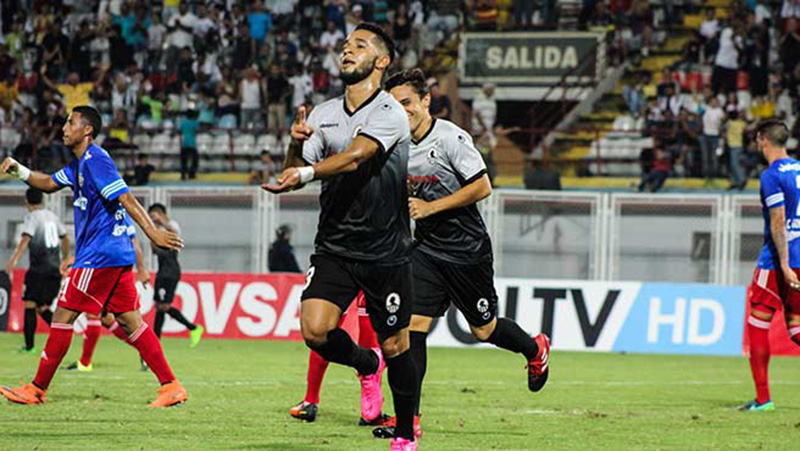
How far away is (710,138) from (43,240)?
44.8ft

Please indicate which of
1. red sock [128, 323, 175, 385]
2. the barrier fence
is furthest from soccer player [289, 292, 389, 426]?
the barrier fence

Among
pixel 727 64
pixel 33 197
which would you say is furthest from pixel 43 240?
pixel 727 64

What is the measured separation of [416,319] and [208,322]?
13374 millimetres

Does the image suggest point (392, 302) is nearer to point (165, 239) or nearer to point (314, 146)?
point (314, 146)

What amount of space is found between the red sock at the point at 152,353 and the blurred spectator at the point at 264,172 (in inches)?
601

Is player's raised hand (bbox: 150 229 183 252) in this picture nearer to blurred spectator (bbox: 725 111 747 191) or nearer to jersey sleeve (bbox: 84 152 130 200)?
jersey sleeve (bbox: 84 152 130 200)

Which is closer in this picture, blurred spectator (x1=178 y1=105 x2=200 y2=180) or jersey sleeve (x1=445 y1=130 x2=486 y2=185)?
jersey sleeve (x1=445 y1=130 x2=486 y2=185)

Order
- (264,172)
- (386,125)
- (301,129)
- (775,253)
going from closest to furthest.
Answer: (301,129)
(386,125)
(775,253)
(264,172)

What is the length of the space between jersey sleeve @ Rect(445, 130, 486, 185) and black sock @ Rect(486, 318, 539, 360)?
1.54m

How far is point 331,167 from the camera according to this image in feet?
25.7

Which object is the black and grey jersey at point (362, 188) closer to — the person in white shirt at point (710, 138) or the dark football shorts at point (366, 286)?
the dark football shorts at point (366, 286)

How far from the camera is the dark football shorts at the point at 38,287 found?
61.7 ft

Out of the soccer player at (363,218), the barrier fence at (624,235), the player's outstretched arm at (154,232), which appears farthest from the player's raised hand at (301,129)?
the barrier fence at (624,235)

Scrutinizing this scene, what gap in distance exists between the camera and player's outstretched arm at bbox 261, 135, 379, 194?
7.56 m
